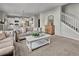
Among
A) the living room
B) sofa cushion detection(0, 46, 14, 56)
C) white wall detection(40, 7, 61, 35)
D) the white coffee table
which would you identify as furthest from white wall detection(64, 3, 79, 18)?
sofa cushion detection(0, 46, 14, 56)

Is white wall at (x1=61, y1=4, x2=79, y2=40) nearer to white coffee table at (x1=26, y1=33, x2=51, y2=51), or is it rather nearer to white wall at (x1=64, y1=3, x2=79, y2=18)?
white wall at (x1=64, y1=3, x2=79, y2=18)

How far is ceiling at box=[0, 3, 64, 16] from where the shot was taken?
4.88 ft

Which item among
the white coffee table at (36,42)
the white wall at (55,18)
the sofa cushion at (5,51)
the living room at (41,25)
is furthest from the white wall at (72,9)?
the sofa cushion at (5,51)

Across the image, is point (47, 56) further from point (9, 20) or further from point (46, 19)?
point (9, 20)

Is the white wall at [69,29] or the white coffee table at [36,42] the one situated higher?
the white wall at [69,29]

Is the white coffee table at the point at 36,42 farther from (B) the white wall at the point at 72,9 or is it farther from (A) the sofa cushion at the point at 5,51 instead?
(B) the white wall at the point at 72,9

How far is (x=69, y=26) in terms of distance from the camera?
178cm

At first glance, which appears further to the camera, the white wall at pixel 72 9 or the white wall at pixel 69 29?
the white wall at pixel 69 29

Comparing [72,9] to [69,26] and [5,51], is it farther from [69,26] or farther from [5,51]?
[5,51]

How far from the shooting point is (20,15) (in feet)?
5.24

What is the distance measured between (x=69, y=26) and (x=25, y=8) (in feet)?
3.50

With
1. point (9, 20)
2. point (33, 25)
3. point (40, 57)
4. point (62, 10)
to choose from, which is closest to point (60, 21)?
point (62, 10)

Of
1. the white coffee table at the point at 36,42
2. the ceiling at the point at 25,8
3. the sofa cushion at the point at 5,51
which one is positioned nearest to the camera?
the sofa cushion at the point at 5,51

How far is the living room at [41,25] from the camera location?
1.54 m
